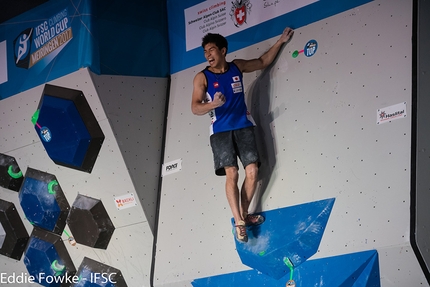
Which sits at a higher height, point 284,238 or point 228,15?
point 228,15

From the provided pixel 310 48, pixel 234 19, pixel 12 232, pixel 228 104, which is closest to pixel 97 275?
pixel 12 232

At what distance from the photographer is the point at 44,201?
4719mm

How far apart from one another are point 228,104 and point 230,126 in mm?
149

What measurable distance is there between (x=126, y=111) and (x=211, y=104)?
3.66 ft

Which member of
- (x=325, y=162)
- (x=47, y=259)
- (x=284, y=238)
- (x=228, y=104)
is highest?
(x=228, y=104)

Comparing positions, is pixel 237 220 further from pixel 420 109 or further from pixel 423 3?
pixel 423 3

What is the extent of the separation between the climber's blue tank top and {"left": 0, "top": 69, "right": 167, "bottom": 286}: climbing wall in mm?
877

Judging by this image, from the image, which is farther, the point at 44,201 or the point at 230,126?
the point at 44,201

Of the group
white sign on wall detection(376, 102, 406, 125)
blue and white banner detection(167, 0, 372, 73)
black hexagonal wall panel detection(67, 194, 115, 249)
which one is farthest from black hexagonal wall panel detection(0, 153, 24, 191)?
white sign on wall detection(376, 102, 406, 125)

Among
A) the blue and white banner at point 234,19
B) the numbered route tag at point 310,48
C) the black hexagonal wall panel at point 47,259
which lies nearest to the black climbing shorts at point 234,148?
the numbered route tag at point 310,48

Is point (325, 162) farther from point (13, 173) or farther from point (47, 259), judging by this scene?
point (13, 173)

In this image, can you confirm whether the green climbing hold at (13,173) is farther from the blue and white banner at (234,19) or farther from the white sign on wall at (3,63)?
the blue and white banner at (234,19)

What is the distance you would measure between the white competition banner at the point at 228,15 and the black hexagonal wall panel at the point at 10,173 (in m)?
1.80

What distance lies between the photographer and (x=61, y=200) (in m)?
4.66
